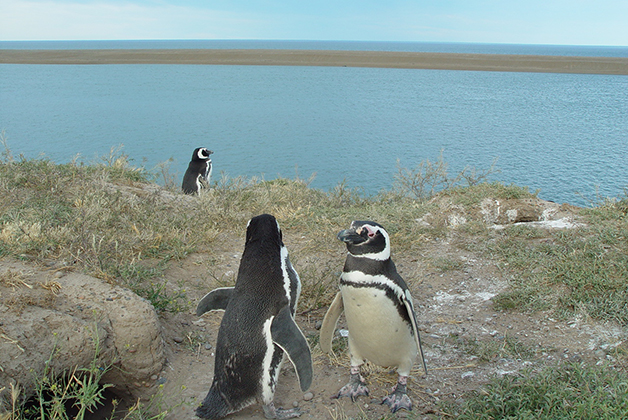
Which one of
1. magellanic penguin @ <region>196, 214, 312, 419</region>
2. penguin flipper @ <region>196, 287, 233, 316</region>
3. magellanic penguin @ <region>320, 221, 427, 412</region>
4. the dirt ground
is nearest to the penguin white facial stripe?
magellanic penguin @ <region>320, 221, 427, 412</region>

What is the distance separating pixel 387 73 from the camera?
51875 millimetres

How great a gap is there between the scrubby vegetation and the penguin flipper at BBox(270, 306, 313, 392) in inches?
34.5

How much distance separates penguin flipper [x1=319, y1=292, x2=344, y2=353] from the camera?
3.46 metres

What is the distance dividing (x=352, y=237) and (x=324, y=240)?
248cm

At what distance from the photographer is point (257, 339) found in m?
3.12

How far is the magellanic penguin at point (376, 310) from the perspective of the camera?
3.15m

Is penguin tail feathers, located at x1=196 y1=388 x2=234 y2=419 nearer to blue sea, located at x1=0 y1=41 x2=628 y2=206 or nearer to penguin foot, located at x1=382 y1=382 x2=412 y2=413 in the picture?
penguin foot, located at x1=382 y1=382 x2=412 y2=413

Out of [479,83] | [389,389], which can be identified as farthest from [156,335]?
[479,83]

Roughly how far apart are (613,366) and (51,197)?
6124 millimetres

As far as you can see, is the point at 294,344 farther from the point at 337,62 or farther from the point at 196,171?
the point at 337,62

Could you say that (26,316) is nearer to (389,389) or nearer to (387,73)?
(389,389)

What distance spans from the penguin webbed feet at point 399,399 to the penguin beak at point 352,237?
1.00 meters

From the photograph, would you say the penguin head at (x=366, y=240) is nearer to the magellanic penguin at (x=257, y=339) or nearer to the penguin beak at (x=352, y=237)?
the penguin beak at (x=352, y=237)

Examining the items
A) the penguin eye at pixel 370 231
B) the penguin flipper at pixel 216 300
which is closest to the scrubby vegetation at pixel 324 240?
the penguin flipper at pixel 216 300
